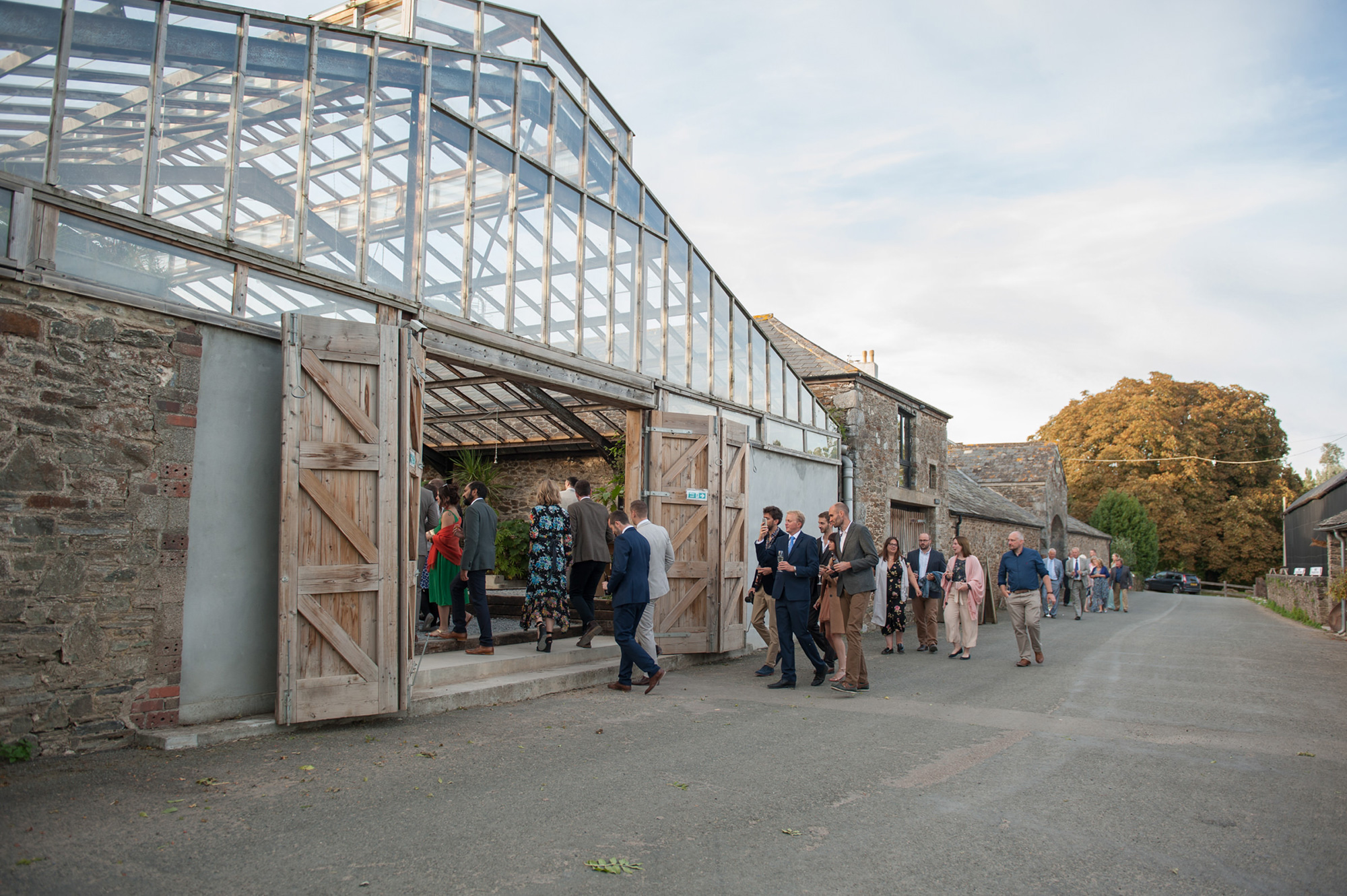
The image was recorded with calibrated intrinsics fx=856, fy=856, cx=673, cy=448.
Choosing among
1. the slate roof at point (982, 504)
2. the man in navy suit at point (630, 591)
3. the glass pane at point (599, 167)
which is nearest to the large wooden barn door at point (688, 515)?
the man in navy suit at point (630, 591)

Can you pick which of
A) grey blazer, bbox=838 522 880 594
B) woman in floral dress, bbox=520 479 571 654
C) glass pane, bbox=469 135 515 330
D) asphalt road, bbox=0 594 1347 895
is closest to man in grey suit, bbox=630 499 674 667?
asphalt road, bbox=0 594 1347 895

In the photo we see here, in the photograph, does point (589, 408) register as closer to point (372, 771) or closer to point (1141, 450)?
point (372, 771)

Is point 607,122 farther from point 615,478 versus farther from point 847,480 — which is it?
point 847,480

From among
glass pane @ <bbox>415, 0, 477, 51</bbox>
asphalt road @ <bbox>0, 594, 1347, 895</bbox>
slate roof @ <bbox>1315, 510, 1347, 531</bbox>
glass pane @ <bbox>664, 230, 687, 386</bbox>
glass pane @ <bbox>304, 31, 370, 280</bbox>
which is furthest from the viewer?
slate roof @ <bbox>1315, 510, 1347, 531</bbox>

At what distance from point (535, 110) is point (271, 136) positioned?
10.5 ft

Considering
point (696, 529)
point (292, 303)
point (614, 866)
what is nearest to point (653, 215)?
point (696, 529)

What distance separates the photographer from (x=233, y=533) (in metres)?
6.05

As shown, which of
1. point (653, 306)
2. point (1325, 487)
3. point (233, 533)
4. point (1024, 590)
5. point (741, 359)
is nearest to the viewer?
point (233, 533)

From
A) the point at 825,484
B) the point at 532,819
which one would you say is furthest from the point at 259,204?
the point at 825,484

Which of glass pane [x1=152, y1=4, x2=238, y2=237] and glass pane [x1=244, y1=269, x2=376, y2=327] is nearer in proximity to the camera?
glass pane [x1=152, y1=4, x2=238, y2=237]

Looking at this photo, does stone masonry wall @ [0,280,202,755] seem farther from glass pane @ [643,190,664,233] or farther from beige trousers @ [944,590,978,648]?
beige trousers @ [944,590,978,648]

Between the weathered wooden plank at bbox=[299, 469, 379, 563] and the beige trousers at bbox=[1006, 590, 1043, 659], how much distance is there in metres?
7.92

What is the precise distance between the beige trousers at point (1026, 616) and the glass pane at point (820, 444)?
4516 mm

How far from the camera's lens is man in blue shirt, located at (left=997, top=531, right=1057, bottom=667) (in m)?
10.7
